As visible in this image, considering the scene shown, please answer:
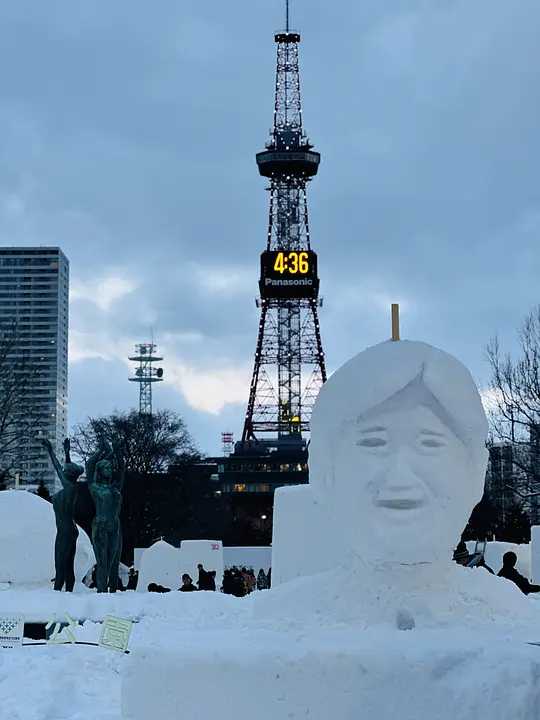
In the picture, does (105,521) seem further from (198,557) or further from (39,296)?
(39,296)

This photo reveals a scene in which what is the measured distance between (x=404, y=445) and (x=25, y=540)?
500 inches

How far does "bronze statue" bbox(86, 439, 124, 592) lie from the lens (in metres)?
15.0

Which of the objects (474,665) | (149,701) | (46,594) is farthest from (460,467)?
(46,594)

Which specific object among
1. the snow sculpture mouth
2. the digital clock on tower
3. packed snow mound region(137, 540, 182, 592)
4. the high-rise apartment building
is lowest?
packed snow mound region(137, 540, 182, 592)

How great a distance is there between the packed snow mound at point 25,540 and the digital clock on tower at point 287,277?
2468 inches

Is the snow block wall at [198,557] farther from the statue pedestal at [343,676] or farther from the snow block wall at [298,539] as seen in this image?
the statue pedestal at [343,676]

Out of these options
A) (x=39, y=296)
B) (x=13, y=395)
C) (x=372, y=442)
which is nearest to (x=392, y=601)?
(x=372, y=442)

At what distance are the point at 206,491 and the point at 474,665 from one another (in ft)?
195

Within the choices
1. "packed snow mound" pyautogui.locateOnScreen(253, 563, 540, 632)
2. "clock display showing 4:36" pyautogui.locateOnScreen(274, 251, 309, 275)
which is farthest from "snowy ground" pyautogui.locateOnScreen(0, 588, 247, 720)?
"clock display showing 4:36" pyautogui.locateOnScreen(274, 251, 309, 275)

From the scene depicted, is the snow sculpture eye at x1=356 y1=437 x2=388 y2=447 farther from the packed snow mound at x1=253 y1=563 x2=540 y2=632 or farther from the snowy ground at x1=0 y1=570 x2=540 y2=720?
the snowy ground at x1=0 y1=570 x2=540 y2=720

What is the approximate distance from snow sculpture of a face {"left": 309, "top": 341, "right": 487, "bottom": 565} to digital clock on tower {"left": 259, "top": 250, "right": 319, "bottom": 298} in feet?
244

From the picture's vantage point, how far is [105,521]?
49.3 feet

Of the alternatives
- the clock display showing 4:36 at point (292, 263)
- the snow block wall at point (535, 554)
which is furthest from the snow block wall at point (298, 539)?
the clock display showing 4:36 at point (292, 263)

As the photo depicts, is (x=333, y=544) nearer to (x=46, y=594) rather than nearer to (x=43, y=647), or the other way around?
(x=43, y=647)
